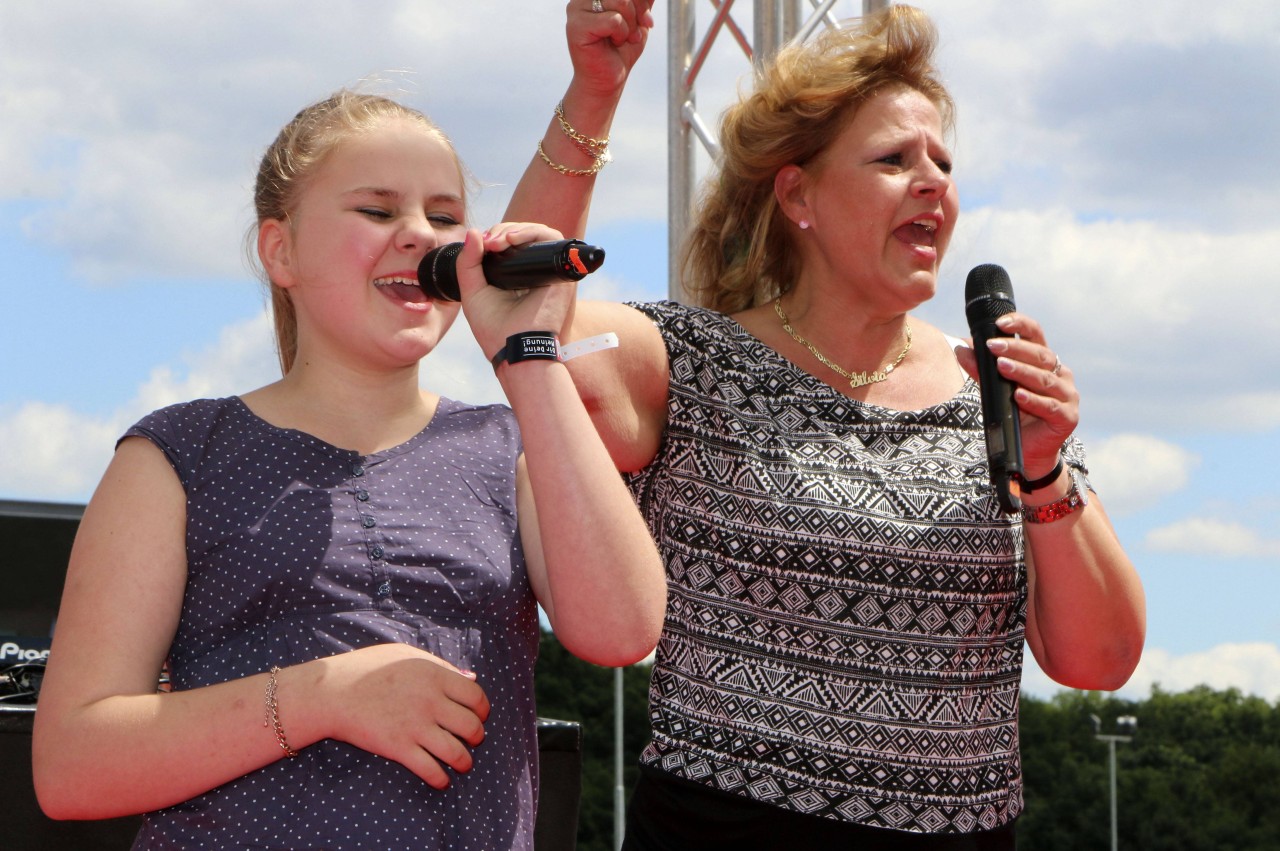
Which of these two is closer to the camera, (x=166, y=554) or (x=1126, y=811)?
(x=166, y=554)

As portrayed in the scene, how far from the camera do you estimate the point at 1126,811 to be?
140 feet

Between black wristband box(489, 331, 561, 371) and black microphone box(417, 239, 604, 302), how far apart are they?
0.06 meters

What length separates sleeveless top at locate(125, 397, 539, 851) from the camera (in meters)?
1.54

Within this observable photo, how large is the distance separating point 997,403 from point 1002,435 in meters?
0.05

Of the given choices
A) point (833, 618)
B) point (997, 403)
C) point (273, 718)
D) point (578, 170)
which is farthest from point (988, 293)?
point (273, 718)

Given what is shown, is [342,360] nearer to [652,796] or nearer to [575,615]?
[575,615]

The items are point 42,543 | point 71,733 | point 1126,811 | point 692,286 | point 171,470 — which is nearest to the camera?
point 71,733

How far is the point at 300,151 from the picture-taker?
6.09 feet

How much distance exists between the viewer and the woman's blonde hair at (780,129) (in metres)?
2.33

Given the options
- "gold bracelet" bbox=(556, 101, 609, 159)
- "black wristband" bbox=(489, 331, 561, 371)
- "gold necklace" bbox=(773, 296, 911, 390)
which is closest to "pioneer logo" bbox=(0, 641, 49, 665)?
"gold bracelet" bbox=(556, 101, 609, 159)

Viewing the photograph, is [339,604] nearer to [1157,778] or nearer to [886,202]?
[886,202]

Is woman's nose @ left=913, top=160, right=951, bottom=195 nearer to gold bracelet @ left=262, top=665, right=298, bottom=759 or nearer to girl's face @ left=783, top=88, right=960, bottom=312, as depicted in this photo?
girl's face @ left=783, top=88, right=960, bottom=312

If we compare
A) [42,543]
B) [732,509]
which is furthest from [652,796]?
[42,543]

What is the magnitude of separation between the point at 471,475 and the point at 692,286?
0.90 metres
